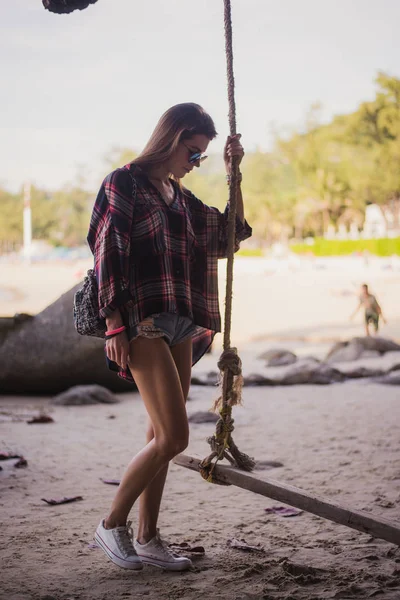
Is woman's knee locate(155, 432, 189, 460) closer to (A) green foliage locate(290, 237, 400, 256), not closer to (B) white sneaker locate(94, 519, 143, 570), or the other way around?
(B) white sneaker locate(94, 519, 143, 570)

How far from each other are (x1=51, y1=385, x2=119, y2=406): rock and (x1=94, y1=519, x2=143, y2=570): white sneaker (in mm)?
4458

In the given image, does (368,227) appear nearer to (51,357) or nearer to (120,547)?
(51,357)

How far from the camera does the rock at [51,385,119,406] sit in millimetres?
7496

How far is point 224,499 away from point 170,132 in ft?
7.19

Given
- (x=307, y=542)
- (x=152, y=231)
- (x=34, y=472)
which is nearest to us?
(x=152, y=231)

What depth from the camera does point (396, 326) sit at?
56.9ft

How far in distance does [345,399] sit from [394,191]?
158ft

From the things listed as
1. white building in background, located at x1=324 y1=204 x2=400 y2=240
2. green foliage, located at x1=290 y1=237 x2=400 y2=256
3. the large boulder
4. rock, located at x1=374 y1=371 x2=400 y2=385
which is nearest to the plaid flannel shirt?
the large boulder

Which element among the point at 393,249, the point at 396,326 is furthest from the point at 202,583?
the point at 393,249

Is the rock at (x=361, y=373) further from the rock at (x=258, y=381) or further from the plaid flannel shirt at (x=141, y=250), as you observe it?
the plaid flannel shirt at (x=141, y=250)

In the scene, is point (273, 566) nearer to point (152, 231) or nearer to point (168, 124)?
point (152, 231)

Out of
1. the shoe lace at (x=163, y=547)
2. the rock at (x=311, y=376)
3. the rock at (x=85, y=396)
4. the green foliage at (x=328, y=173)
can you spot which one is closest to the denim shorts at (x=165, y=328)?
the shoe lace at (x=163, y=547)

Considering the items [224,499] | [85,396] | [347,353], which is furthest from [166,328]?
[347,353]

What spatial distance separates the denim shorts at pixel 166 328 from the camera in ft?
9.43
